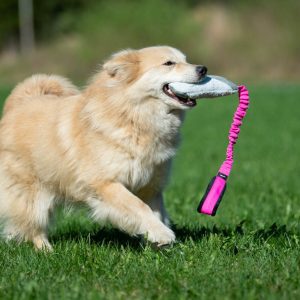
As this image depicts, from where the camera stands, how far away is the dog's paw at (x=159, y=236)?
16.9 feet

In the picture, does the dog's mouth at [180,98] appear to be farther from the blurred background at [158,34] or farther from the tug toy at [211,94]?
the blurred background at [158,34]

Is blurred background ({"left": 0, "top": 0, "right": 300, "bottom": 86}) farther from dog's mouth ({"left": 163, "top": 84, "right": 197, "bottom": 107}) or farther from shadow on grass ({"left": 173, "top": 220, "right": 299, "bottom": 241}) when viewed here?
dog's mouth ({"left": 163, "top": 84, "right": 197, "bottom": 107})

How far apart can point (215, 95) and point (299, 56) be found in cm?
4074

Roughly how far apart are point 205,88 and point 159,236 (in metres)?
1.30

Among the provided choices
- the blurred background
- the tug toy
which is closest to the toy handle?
the tug toy

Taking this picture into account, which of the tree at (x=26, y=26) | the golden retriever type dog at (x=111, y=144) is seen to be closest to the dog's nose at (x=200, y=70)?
the golden retriever type dog at (x=111, y=144)

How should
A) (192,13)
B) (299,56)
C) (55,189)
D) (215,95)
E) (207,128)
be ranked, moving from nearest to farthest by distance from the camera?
1. (215,95)
2. (55,189)
3. (207,128)
4. (299,56)
5. (192,13)

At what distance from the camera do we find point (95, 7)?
54688mm

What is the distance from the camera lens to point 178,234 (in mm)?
6230

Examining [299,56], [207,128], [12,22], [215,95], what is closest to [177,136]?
[215,95]

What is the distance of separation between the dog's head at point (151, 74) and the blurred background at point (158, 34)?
125ft

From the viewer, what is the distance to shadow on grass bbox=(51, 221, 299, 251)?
222 inches

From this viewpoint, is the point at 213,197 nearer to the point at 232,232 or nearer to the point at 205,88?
the point at 232,232

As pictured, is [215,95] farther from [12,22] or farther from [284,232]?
[12,22]
